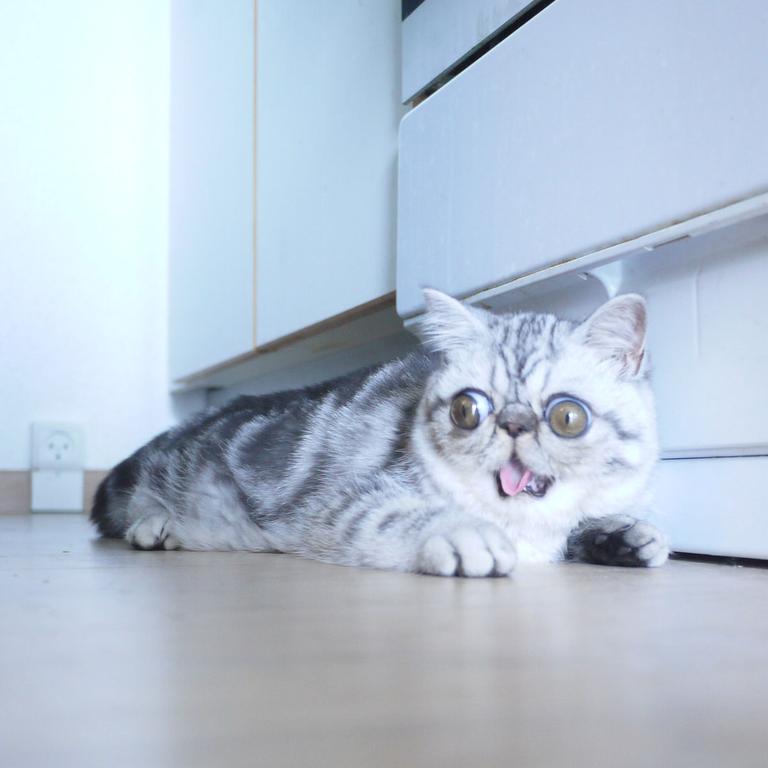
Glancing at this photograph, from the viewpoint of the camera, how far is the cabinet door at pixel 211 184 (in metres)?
2.65

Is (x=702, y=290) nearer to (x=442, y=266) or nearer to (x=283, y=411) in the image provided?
(x=442, y=266)

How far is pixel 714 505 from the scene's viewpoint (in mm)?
1304

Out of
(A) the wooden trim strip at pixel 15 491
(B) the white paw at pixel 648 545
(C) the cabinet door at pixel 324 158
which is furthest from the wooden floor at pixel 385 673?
(A) the wooden trim strip at pixel 15 491

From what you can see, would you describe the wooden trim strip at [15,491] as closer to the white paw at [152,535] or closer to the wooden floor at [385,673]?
the white paw at [152,535]

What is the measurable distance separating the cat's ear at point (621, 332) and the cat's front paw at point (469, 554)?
0.34 m

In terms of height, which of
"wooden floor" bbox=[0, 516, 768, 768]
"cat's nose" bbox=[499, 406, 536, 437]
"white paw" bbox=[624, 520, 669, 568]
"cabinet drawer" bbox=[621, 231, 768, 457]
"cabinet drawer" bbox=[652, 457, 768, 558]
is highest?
"cabinet drawer" bbox=[621, 231, 768, 457]

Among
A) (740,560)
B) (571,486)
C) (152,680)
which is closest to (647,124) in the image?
(571,486)

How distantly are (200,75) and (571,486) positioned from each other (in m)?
2.29

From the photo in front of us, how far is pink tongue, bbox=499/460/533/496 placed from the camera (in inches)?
49.2

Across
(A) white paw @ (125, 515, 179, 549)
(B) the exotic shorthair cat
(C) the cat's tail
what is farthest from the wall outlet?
(B) the exotic shorthair cat

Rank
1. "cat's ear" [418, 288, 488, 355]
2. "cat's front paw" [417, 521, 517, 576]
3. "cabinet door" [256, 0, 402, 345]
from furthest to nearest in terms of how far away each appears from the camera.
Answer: "cabinet door" [256, 0, 402, 345] < "cat's ear" [418, 288, 488, 355] < "cat's front paw" [417, 521, 517, 576]

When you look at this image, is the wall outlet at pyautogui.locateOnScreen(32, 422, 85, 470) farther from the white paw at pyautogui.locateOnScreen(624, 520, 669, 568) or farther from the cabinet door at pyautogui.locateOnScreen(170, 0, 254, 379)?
the white paw at pyautogui.locateOnScreen(624, 520, 669, 568)

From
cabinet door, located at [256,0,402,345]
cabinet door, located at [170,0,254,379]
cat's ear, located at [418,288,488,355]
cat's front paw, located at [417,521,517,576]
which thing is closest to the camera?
cat's front paw, located at [417,521,517,576]

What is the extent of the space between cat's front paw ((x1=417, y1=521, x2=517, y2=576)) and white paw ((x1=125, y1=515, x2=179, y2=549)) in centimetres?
65
